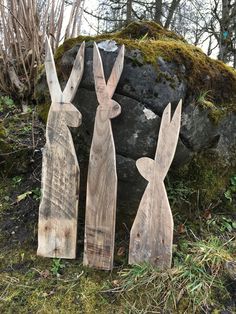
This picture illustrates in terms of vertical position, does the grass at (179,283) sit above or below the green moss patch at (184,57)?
below

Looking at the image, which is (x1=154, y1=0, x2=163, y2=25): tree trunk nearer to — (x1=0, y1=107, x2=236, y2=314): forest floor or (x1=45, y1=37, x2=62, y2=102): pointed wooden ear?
(x1=45, y1=37, x2=62, y2=102): pointed wooden ear

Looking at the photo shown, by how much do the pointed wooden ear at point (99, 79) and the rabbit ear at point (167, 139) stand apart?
43cm

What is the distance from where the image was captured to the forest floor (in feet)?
6.73

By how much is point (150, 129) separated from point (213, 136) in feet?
2.13

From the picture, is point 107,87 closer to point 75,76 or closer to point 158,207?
point 75,76

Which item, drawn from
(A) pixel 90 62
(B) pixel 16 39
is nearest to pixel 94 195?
(A) pixel 90 62

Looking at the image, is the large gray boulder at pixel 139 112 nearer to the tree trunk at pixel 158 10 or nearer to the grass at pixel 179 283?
the grass at pixel 179 283

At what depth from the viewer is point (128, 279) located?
2.18 meters

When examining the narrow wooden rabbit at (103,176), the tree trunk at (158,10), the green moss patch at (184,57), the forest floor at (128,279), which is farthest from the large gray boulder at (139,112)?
the tree trunk at (158,10)

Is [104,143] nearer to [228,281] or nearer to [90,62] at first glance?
[90,62]

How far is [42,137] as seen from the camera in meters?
3.41

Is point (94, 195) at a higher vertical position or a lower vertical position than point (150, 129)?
lower

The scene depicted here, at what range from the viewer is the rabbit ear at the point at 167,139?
84.6 inches

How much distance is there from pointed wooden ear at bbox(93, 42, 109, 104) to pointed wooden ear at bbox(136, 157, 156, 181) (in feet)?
1.58
